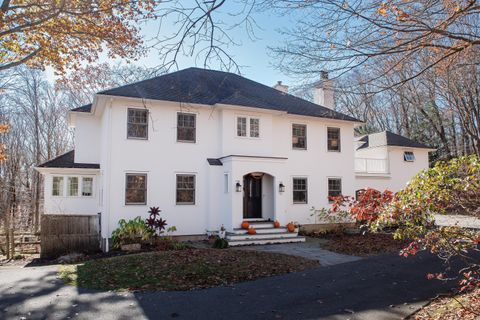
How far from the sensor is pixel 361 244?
44.5 feet

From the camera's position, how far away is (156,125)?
1434 centimetres

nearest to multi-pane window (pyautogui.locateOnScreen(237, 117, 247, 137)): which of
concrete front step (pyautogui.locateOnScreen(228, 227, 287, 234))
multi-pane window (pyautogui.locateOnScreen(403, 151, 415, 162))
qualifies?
concrete front step (pyautogui.locateOnScreen(228, 227, 287, 234))

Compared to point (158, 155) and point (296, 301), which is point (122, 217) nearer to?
point (158, 155)

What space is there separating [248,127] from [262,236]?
4777 millimetres

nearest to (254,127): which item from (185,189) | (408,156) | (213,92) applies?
(213,92)

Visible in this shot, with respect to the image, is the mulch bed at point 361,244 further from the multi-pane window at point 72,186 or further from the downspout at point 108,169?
the multi-pane window at point 72,186

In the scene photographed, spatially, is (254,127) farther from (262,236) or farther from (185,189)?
(262,236)

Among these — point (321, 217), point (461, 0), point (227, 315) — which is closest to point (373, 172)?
point (321, 217)

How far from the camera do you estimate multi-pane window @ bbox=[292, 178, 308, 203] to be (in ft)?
55.5

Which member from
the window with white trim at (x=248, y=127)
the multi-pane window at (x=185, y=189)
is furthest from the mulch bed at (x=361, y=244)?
the multi-pane window at (x=185, y=189)

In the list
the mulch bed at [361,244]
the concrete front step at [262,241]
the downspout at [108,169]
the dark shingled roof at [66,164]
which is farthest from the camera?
the dark shingled roof at [66,164]

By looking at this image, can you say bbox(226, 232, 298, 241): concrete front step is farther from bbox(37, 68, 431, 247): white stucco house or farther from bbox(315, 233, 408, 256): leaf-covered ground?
bbox(315, 233, 408, 256): leaf-covered ground

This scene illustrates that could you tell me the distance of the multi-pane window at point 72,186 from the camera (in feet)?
54.9

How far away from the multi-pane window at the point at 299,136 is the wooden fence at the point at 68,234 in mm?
9441
